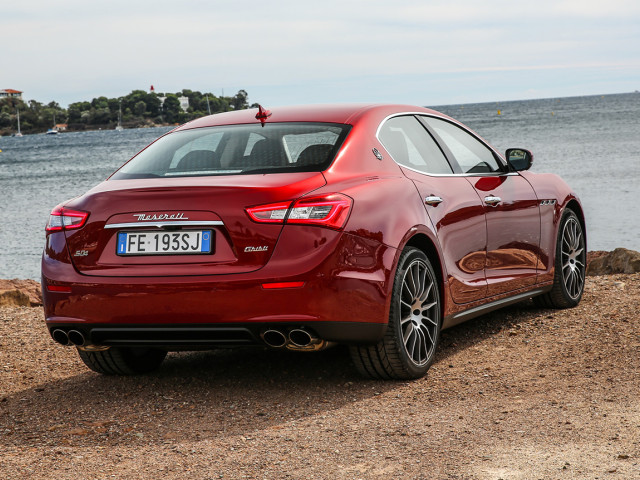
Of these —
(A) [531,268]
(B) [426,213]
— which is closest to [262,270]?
(B) [426,213]

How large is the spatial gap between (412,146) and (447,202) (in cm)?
44

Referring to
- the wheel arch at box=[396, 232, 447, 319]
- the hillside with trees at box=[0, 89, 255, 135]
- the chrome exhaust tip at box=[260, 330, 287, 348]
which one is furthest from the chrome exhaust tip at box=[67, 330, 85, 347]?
the hillside with trees at box=[0, 89, 255, 135]

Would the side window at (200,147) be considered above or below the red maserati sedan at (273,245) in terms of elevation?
above

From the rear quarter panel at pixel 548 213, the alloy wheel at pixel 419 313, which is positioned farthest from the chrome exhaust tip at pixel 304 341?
the rear quarter panel at pixel 548 213

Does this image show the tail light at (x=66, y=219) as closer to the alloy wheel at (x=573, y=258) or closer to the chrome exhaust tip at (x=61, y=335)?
the chrome exhaust tip at (x=61, y=335)

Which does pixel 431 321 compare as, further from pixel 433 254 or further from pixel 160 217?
pixel 160 217

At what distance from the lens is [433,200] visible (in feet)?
18.1

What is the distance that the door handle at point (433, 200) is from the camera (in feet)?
17.9

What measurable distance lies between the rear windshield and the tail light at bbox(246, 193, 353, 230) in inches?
11.9

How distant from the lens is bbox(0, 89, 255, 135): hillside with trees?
151375 millimetres

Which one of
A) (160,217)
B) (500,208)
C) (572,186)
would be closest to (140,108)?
(572,186)

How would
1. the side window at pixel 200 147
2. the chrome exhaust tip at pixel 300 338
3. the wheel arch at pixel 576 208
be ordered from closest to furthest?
the chrome exhaust tip at pixel 300 338
the side window at pixel 200 147
the wheel arch at pixel 576 208

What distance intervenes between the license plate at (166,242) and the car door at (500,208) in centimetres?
215

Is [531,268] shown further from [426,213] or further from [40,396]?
[40,396]
